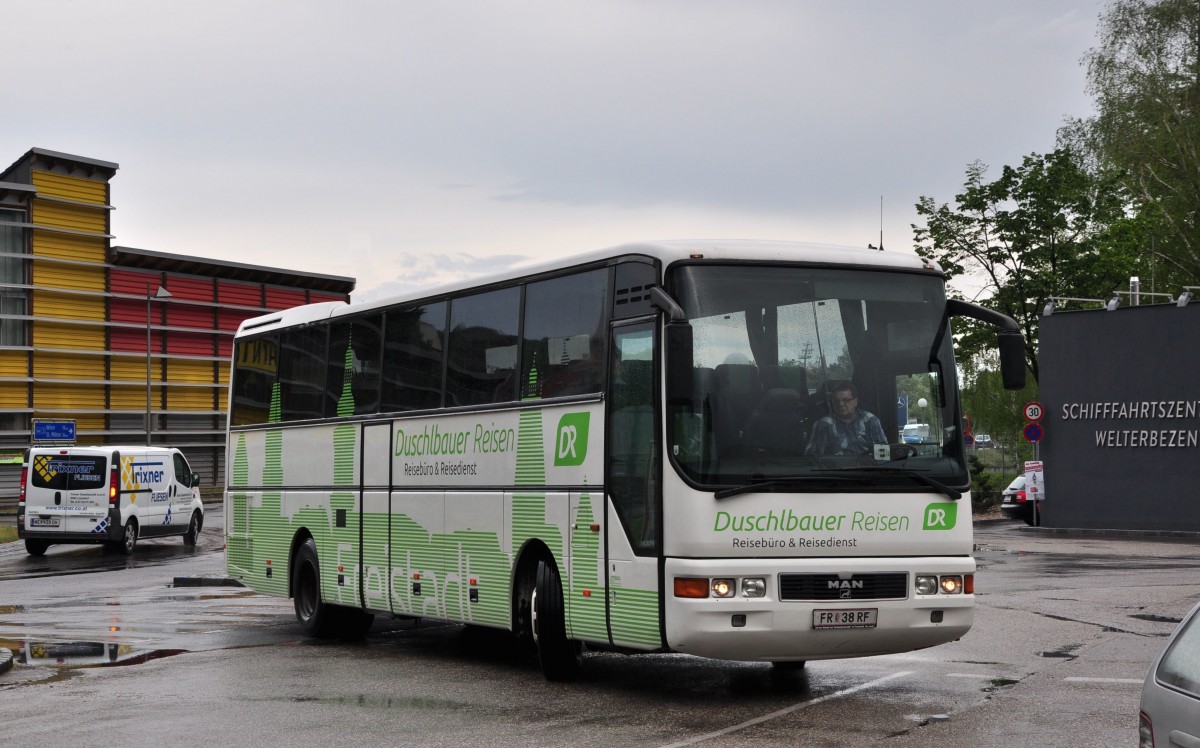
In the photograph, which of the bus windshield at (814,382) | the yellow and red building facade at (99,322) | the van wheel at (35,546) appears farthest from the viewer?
the yellow and red building facade at (99,322)

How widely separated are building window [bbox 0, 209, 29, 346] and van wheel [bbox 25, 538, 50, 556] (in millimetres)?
25169

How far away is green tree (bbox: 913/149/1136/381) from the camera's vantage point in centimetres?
5141

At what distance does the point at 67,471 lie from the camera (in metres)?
31.6

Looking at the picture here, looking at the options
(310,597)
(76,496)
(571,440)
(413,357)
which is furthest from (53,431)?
(571,440)

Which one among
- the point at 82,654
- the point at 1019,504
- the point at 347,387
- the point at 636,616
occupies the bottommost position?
the point at 82,654

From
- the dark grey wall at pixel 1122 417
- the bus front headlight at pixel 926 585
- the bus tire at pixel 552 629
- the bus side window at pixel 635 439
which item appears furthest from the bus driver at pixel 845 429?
the dark grey wall at pixel 1122 417

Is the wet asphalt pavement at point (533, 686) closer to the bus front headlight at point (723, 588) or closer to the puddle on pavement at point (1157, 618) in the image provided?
the puddle on pavement at point (1157, 618)

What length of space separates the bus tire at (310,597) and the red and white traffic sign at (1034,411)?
83.6ft

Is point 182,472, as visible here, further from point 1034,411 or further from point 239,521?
point 1034,411

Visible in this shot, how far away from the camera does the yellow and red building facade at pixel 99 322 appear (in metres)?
55.9

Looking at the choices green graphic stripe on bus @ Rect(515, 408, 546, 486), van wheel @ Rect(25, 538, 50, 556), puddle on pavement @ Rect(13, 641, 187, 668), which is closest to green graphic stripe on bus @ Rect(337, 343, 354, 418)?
puddle on pavement @ Rect(13, 641, 187, 668)

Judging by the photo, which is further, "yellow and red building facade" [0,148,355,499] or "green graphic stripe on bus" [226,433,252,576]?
"yellow and red building facade" [0,148,355,499]

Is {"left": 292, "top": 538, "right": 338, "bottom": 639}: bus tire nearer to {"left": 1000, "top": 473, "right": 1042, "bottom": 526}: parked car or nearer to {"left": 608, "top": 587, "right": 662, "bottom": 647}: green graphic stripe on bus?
{"left": 608, "top": 587, "right": 662, "bottom": 647}: green graphic stripe on bus

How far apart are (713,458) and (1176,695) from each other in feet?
18.8
